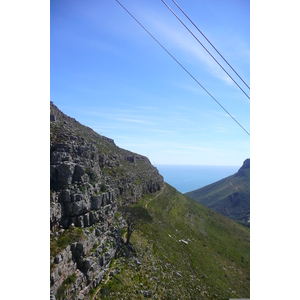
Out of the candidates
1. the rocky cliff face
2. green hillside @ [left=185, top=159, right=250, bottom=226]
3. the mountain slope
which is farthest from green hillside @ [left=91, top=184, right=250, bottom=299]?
green hillside @ [left=185, top=159, right=250, bottom=226]

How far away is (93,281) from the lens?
45.3 ft

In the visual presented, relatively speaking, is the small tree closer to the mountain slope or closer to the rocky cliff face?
the mountain slope

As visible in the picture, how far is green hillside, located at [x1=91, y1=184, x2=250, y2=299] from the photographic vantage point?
54.0ft

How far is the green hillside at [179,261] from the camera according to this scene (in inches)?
648

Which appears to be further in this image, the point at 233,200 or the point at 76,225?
the point at 233,200

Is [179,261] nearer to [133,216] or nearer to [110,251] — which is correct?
[133,216]

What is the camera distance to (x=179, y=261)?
24.1 m

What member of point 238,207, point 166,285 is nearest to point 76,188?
point 166,285

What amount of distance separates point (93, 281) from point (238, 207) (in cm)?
8254

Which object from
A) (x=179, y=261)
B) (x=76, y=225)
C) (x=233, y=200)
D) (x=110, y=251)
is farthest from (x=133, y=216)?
(x=233, y=200)

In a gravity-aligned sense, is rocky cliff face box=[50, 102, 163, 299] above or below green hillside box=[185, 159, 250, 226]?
above
